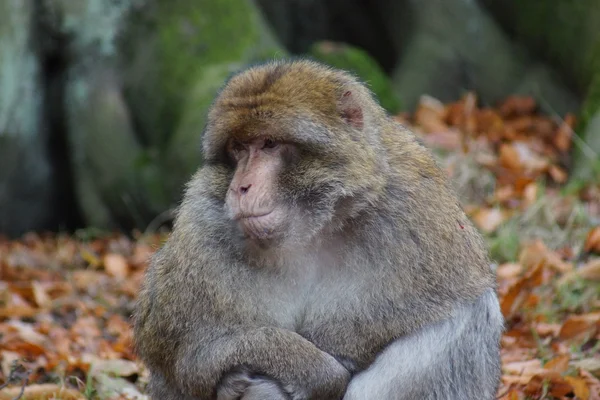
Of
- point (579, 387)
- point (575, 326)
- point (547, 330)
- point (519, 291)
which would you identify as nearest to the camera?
point (579, 387)

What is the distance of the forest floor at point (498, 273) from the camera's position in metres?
5.23

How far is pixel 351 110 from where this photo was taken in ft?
12.8

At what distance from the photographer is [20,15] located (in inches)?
Result: 367

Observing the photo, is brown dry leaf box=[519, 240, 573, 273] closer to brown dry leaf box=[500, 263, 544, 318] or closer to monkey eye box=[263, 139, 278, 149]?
brown dry leaf box=[500, 263, 544, 318]

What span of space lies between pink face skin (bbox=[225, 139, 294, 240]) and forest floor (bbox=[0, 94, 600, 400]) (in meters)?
1.53

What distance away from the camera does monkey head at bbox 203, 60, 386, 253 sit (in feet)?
12.1

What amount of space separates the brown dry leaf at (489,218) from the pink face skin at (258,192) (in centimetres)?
380

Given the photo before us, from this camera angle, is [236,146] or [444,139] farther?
[444,139]

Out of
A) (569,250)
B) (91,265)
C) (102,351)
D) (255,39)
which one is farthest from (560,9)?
(102,351)

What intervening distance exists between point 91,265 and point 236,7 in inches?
115

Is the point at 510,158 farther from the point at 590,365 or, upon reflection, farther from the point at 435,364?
the point at 435,364

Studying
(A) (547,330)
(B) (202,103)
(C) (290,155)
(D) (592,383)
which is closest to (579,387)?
(D) (592,383)

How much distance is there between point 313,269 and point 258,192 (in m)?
0.49

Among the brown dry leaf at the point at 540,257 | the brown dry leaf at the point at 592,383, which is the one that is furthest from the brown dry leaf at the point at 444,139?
the brown dry leaf at the point at 592,383
